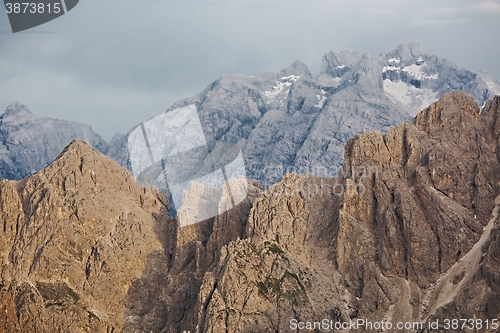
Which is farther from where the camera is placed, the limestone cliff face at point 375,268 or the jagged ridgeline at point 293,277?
the jagged ridgeline at point 293,277

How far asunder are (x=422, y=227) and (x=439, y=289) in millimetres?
17341

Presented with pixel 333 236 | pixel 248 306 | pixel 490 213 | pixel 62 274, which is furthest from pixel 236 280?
pixel 490 213

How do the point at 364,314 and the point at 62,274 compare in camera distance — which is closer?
the point at 364,314

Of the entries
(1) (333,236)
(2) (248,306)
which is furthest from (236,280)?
(1) (333,236)

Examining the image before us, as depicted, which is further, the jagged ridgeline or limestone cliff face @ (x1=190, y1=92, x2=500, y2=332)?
the jagged ridgeline

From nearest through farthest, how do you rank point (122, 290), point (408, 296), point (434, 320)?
point (434, 320) → point (408, 296) → point (122, 290)

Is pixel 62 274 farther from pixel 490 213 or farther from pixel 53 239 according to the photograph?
pixel 490 213

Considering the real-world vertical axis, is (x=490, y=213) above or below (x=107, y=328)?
above

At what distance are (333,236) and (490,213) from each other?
41.0 metres

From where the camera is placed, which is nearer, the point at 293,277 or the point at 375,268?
the point at 293,277

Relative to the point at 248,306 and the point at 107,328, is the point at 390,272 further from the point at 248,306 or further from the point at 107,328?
the point at 107,328

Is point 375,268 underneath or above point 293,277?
above

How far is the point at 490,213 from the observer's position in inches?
7672

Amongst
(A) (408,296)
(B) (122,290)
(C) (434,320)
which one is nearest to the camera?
(C) (434,320)
